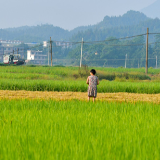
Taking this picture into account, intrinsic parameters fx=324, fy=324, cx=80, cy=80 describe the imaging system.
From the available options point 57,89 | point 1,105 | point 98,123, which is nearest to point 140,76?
point 57,89

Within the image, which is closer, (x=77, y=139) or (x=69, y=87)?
(x=77, y=139)

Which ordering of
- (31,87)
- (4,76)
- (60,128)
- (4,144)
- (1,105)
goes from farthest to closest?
(4,76), (31,87), (1,105), (60,128), (4,144)

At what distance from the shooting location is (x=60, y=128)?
16.8 feet

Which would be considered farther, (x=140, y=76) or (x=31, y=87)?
(x=140, y=76)

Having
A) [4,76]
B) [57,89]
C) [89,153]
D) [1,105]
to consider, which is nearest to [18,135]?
[89,153]

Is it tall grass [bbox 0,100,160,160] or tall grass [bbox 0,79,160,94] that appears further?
tall grass [bbox 0,79,160,94]

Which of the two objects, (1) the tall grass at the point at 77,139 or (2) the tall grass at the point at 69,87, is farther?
(2) the tall grass at the point at 69,87

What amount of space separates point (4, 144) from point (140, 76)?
3138 cm

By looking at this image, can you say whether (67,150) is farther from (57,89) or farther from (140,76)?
(140,76)

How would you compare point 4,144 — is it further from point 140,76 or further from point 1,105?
point 140,76

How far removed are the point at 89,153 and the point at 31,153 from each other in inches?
26.2

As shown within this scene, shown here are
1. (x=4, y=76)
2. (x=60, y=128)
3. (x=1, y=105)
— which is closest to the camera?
(x=60, y=128)

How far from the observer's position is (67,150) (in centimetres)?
377

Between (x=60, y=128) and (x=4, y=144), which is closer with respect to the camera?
(x=4, y=144)
